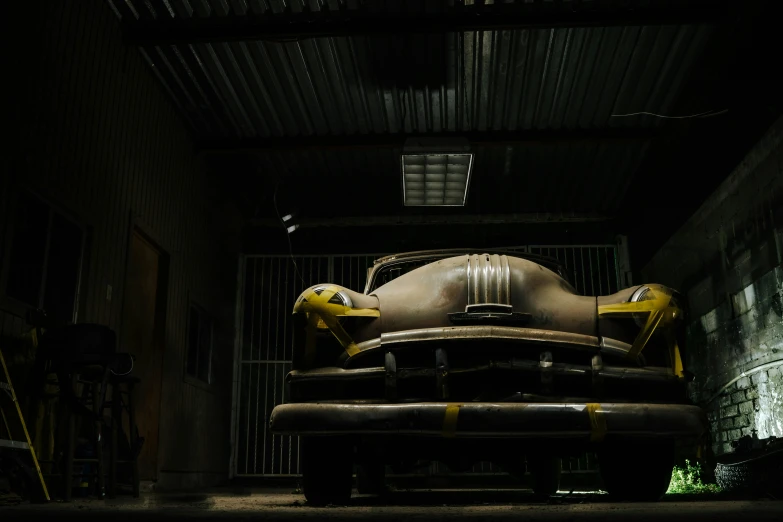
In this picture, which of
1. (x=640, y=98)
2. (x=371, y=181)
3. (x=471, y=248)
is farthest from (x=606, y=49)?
(x=371, y=181)

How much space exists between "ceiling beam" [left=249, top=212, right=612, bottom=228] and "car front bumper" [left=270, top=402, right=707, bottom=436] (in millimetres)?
7507

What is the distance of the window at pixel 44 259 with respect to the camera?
4852 mm

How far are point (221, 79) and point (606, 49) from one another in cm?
371

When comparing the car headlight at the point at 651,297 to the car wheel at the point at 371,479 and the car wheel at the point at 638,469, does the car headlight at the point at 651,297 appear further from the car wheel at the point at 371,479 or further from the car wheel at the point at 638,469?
the car wheel at the point at 371,479

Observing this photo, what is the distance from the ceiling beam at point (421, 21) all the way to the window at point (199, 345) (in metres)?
3.49

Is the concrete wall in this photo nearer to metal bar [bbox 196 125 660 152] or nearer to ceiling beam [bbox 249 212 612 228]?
metal bar [bbox 196 125 660 152]

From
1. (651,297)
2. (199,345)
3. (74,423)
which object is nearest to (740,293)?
(651,297)

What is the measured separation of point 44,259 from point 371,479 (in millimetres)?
2750

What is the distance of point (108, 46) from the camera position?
625cm

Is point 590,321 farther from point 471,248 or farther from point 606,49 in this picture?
point 606,49

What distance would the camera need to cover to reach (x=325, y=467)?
357 cm

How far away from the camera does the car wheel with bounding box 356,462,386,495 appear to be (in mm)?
5062

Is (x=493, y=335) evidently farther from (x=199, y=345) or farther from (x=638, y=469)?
(x=199, y=345)

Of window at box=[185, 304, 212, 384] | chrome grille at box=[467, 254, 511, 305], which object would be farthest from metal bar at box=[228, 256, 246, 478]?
chrome grille at box=[467, 254, 511, 305]
